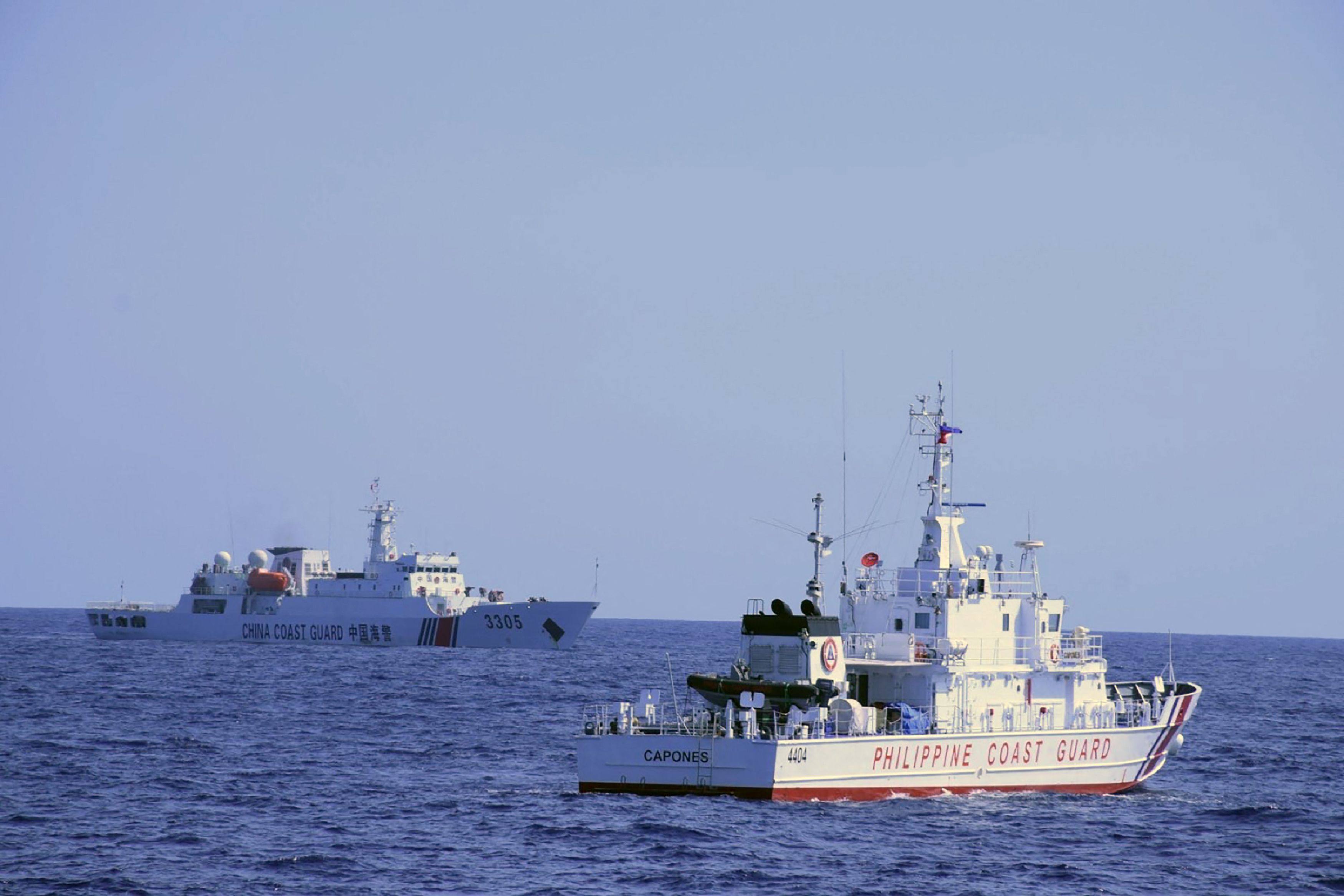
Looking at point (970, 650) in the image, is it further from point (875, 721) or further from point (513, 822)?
point (513, 822)

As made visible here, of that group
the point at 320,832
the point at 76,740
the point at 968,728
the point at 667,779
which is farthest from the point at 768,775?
the point at 76,740

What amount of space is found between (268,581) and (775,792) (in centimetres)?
8742

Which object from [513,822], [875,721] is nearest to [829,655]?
[875,721]

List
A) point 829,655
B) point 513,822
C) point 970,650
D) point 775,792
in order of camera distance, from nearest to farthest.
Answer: point 513,822 < point 775,792 < point 829,655 < point 970,650

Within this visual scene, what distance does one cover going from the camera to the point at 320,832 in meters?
31.4

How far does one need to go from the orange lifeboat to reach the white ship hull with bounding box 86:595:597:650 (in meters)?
1.37

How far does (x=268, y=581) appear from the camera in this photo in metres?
115

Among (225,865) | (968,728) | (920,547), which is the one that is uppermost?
(920,547)

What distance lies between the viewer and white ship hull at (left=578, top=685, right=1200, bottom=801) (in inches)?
1298

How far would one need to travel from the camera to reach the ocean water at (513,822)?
2770 centimetres

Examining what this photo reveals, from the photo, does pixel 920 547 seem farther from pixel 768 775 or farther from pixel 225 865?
pixel 225 865

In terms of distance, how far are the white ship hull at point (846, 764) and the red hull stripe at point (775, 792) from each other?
0.7 inches

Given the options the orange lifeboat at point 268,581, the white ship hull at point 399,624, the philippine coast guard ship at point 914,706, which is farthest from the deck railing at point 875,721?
the orange lifeboat at point 268,581

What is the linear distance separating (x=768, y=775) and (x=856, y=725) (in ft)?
8.62
